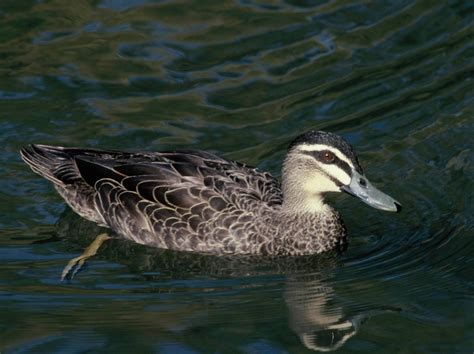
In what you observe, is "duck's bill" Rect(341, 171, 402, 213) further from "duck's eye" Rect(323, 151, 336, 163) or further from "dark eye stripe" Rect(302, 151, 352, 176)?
"duck's eye" Rect(323, 151, 336, 163)

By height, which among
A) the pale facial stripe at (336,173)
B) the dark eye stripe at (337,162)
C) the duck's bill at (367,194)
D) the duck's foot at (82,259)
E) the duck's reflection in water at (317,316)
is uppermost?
the dark eye stripe at (337,162)

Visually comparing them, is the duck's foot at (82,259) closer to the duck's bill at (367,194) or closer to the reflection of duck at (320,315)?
the reflection of duck at (320,315)

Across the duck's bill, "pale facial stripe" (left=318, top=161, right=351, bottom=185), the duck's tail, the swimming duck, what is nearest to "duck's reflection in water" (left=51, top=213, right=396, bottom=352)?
the swimming duck

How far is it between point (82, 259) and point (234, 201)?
1.57 meters

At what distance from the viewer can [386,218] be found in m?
12.4

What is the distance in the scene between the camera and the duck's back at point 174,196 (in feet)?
38.6

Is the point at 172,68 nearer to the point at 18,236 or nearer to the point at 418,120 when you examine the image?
the point at 418,120

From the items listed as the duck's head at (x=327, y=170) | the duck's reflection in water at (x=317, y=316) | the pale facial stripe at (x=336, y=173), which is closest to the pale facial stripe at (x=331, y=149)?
the duck's head at (x=327, y=170)

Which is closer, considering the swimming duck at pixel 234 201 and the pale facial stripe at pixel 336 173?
the pale facial stripe at pixel 336 173

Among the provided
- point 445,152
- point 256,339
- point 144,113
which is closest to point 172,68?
point 144,113

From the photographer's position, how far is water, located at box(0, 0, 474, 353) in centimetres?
991

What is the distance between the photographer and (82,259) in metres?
11.6

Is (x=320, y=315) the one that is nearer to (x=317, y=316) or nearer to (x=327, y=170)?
(x=317, y=316)

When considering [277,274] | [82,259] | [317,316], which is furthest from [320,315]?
[82,259]
